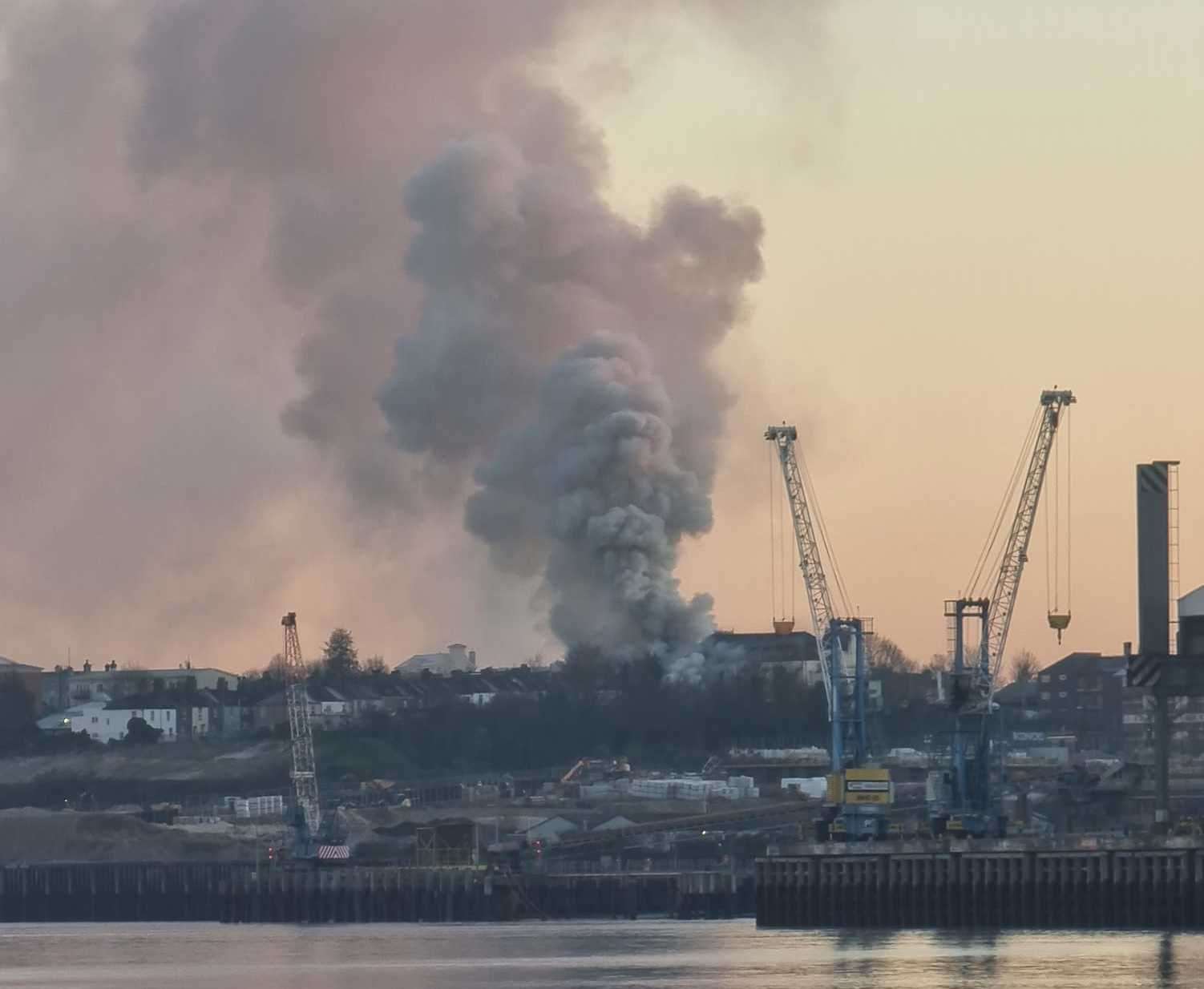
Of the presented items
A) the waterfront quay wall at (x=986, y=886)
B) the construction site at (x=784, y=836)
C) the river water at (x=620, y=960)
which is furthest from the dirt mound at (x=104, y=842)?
the waterfront quay wall at (x=986, y=886)

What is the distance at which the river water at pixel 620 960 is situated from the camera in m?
96.5

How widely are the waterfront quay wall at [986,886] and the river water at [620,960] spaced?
1.61m

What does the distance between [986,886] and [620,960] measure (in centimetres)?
1397

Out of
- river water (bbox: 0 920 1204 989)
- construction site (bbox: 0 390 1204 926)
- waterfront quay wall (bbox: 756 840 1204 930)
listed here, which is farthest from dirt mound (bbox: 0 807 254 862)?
waterfront quay wall (bbox: 756 840 1204 930)

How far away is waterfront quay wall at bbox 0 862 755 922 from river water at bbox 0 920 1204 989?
12.9 meters

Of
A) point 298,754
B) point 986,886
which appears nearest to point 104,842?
point 298,754

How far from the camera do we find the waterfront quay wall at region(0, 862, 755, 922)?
154 metres

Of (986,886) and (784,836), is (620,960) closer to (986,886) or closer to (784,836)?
(986,886)

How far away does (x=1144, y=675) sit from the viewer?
378 feet

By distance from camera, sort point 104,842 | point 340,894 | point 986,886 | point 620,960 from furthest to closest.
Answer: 1. point 104,842
2. point 340,894
3. point 986,886
4. point 620,960

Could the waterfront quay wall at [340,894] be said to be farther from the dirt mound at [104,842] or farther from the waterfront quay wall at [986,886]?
the waterfront quay wall at [986,886]

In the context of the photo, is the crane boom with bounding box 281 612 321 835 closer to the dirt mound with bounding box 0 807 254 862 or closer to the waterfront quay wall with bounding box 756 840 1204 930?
the dirt mound with bounding box 0 807 254 862

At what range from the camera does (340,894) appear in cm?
16288

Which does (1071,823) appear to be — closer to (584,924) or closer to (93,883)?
(584,924)
